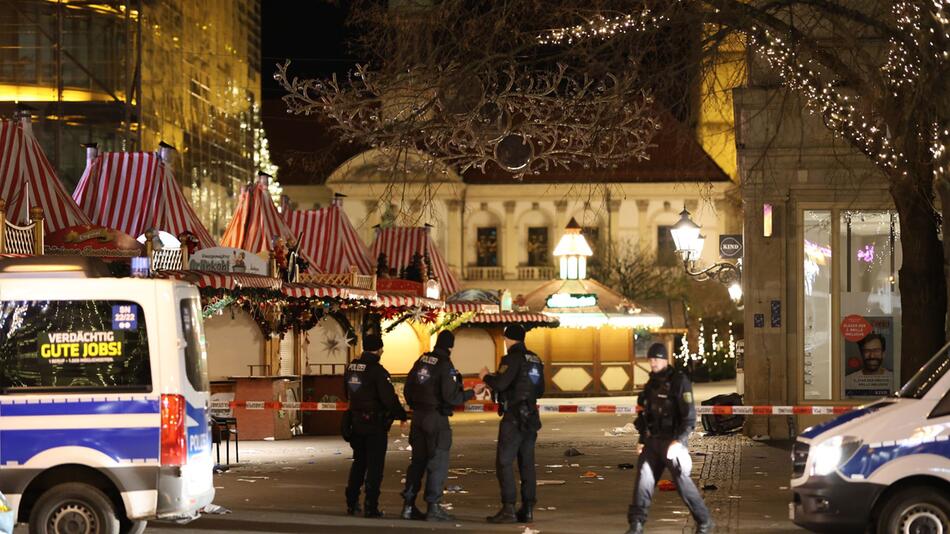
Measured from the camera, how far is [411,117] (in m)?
16.2

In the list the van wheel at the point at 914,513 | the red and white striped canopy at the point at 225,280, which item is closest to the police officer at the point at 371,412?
the van wheel at the point at 914,513

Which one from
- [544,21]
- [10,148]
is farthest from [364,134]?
[10,148]

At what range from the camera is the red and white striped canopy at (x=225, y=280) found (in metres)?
22.7

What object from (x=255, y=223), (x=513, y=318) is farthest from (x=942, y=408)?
(x=513, y=318)

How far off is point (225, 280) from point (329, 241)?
16648 mm

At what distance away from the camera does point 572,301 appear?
143ft

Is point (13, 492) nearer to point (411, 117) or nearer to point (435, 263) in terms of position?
point (411, 117)

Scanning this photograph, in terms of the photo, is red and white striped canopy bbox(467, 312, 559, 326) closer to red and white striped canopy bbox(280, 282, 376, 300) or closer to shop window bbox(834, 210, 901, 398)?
red and white striped canopy bbox(280, 282, 376, 300)

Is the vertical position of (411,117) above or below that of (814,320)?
above

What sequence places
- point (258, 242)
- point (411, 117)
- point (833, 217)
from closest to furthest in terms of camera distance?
point (411, 117) < point (833, 217) < point (258, 242)

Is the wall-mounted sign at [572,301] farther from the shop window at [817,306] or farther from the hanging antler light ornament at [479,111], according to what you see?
the hanging antler light ornament at [479,111]

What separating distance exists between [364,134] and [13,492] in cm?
651

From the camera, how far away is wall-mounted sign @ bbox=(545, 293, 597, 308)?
143 feet

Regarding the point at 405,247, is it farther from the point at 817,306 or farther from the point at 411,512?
the point at 411,512
